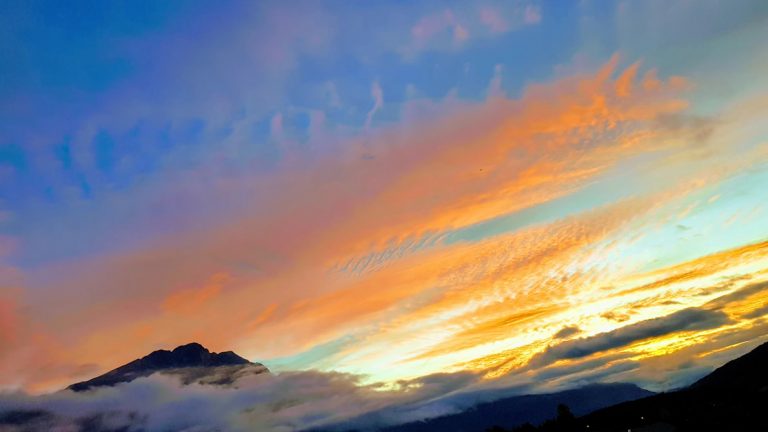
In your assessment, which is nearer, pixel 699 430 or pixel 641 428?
pixel 699 430

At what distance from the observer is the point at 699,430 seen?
492 ft

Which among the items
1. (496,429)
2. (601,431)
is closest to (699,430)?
(601,431)

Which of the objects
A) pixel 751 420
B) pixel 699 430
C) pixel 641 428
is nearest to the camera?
pixel 751 420

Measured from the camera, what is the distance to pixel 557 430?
198 meters

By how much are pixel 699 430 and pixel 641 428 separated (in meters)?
22.1

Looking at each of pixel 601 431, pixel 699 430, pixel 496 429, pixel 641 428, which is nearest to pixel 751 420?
pixel 699 430

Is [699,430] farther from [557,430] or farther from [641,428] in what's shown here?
[557,430]

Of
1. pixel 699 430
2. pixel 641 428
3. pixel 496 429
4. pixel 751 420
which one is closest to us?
pixel 751 420

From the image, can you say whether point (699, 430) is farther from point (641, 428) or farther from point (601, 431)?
point (601, 431)

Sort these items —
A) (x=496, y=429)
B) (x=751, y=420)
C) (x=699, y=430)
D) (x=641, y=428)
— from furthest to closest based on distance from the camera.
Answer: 1. (x=496, y=429)
2. (x=641, y=428)
3. (x=699, y=430)
4. (x=751, y=420)

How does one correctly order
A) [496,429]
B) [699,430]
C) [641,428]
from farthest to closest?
[496,429], [641,428], [699,430]

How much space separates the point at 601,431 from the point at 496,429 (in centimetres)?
4076

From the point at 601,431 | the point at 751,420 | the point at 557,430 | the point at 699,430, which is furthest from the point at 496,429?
the point at 751,420

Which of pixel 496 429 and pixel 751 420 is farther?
pixel 496 429
